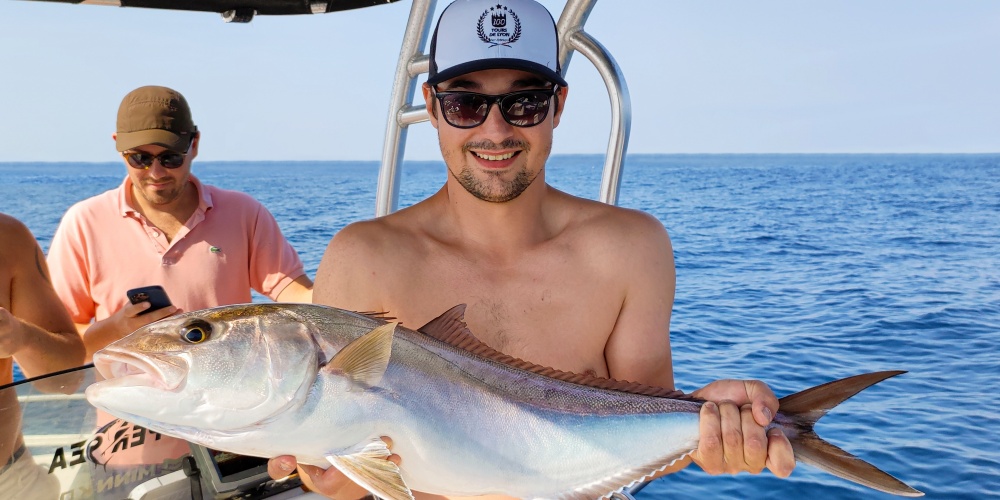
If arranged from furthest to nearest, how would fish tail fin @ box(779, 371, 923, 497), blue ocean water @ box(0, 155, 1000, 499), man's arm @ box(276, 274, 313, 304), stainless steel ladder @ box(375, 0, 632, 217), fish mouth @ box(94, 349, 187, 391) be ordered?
blue ocean water @ box(0, 155, 1000, 499) < man's arm @ box(276, 274, 313, 304) < stainless steel ladder @ box(375, 0, 632, 217) < fish tail fin @ box(779, 371, 923, 497) < fish mouth @ box(94, 349, 187, 391)

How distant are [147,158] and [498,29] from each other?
6.68 feet

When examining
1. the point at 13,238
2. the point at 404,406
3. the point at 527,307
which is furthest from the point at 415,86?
the point at 404,406

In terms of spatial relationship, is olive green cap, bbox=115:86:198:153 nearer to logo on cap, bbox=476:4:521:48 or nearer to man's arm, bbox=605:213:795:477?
logo on cap, bbox=476:4:521:48

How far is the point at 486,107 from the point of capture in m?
2.25

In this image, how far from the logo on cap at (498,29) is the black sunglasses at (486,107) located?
15 centimetres

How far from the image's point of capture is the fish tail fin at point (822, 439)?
1631mm

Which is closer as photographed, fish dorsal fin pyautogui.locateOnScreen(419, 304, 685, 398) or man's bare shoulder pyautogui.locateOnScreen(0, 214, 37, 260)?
fish dorsal fin pyautogui.locateOnScreen(419, 304, 685, 398)

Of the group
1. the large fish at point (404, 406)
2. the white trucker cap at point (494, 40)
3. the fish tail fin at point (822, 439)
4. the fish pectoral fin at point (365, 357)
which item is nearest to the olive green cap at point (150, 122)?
the white trucker cap at point (494, 40)

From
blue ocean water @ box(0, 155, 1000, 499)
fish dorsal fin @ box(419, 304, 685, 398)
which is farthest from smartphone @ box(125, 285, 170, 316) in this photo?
blue ocean water @ box(0, 155, 1000, 499)

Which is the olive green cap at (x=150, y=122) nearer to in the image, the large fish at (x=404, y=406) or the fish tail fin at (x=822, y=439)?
the large fish at (x=404, y=406)

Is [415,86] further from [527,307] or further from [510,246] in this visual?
[527,307]

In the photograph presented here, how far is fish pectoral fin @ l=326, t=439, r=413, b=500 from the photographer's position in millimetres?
1515

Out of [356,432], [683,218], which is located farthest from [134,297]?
[683,218]

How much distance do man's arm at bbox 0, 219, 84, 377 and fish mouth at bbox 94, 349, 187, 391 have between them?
1718 mm
